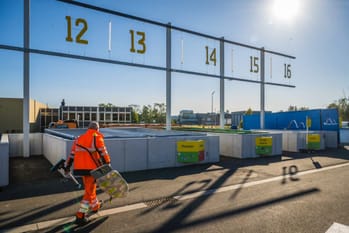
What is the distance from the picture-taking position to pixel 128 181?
7.48m

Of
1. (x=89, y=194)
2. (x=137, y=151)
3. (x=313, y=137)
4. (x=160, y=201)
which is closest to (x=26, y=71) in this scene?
(x=137, y=151)

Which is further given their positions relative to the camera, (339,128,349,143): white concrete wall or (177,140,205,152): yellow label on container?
(339,128,349,143): white concrete wall

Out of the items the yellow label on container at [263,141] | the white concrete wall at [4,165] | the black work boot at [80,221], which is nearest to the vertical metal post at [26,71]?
the white concrete wall at [4,165]

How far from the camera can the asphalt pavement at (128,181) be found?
15.5 ft

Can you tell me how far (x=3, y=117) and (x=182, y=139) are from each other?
109ft

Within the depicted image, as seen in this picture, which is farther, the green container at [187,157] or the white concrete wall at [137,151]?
the green container at [187,157]

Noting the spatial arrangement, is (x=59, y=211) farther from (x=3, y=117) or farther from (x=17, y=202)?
(x=3, y=117)

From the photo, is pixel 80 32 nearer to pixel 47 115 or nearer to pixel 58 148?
pixel 58 148

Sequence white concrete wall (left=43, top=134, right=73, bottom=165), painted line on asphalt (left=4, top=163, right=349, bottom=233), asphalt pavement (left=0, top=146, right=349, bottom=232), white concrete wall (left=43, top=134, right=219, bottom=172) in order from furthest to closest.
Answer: white concrete wall (left=43, top=134, right=219, bottom=172) < white concrete wall (left=43, top=134, right=73, bottom=165) < asphalt pavement (left=0, top=146, right=349, bottom=232) < painted line on asphalt (left=4, top=163, right=349, bottom=233)

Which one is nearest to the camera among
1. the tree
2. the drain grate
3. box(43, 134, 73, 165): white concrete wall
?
the drain grate

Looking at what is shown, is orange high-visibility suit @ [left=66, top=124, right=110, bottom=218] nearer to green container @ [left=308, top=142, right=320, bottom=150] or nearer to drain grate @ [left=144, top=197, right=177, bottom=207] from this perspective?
drain grate @ [left=144, top=197, right=177, bottom=207]

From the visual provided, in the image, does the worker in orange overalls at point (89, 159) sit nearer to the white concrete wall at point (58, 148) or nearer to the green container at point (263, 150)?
the white concrete wall at point (58, 148)

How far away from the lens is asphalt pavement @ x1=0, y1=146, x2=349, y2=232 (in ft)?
15.5

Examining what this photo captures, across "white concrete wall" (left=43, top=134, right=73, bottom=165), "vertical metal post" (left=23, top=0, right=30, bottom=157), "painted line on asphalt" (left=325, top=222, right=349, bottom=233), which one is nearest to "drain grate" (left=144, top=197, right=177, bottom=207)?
"painted line on asphalt" (left=325, top=222, right=349, bottom=233)
